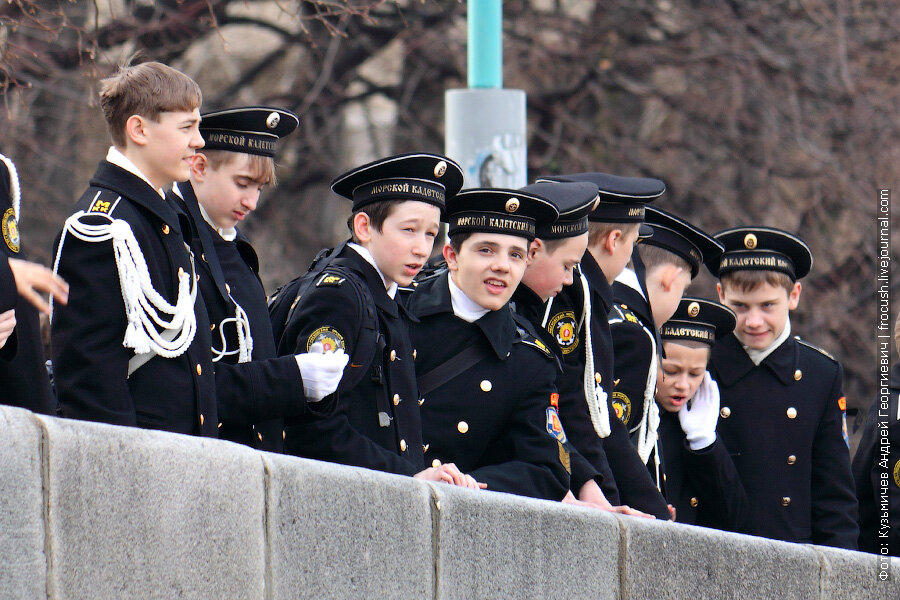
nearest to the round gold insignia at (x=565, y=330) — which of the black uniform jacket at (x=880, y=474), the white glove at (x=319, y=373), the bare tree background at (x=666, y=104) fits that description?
the white glove at (x=319, y=373)

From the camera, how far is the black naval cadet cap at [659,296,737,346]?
6.58 metres

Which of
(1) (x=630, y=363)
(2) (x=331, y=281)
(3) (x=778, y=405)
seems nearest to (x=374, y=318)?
(2) (x=331, y=281)

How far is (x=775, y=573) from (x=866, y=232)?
8255mm

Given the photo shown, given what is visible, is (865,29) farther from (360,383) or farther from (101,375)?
(101,375)

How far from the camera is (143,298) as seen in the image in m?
4.10

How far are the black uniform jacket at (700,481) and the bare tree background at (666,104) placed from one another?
6.78 metres

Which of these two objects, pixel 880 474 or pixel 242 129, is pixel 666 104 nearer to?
pixel 880 474

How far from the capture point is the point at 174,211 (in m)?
4.39

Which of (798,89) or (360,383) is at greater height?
(798,89)

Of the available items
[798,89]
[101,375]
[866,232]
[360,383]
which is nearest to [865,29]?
[798,89]

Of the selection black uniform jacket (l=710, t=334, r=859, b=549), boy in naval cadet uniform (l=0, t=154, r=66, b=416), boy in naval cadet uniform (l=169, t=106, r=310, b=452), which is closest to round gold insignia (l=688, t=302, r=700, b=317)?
black uniform jacket (l=710, t=334, r=859, b=549)

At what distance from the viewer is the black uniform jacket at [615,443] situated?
5.80 meters

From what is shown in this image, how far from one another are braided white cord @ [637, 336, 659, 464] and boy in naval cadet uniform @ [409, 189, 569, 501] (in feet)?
2.29

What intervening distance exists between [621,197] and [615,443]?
0.96 metres
